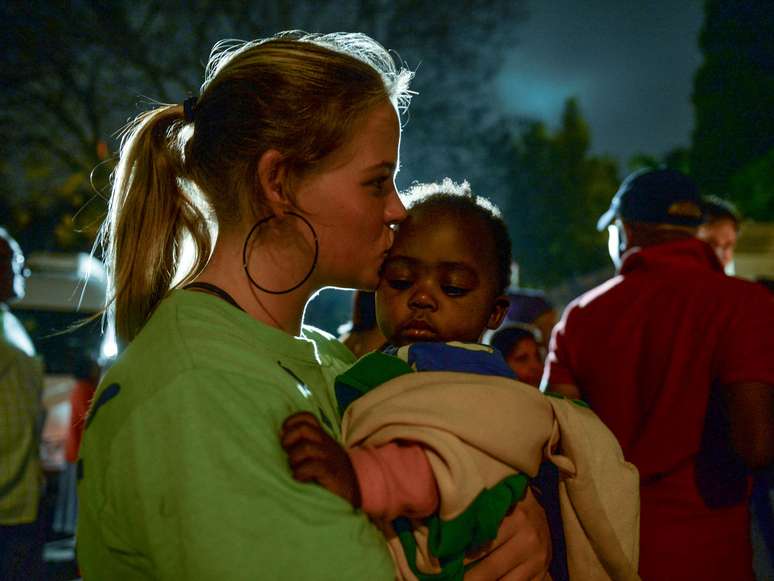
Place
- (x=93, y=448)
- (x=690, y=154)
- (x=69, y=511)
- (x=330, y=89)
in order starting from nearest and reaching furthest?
(x=93, y=448)
(x=330, y=89)
(x=69, y=511)
(x=690, y=154)

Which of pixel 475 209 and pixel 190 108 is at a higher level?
pixel 190 108

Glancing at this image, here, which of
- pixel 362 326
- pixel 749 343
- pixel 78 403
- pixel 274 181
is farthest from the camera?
pixel 78 403

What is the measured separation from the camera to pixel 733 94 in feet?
86.8

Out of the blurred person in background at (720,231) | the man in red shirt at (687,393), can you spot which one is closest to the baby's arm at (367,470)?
the man in red shirt at (687,393)

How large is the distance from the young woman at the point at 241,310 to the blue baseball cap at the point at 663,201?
6.17ft


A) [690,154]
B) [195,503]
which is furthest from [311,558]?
[690,154]

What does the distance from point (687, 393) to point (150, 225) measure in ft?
7.31

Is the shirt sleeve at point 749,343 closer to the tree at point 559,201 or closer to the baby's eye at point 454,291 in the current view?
the baby's eye at point 454,291

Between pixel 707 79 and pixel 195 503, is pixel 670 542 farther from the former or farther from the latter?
pixel 707 79

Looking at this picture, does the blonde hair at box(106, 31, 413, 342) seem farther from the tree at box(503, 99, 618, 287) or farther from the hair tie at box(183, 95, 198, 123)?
the tree at box(503, 99, 618, 287)

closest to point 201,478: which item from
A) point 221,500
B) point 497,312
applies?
point 221,500

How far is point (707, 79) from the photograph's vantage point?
2756cm

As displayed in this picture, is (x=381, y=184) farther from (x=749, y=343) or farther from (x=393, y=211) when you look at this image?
(x=749, y=343)

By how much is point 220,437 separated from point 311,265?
0.63 m
